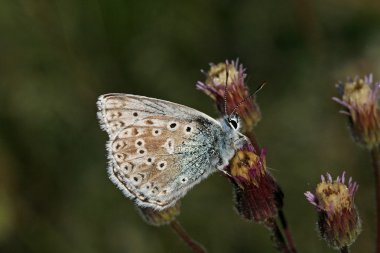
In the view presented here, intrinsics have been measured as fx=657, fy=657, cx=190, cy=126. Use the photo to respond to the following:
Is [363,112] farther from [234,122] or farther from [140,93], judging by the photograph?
[140,93]

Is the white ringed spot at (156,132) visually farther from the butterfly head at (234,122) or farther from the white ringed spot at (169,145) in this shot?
the butterfly head at (234,122)

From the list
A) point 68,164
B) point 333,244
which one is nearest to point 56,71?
point 68,164

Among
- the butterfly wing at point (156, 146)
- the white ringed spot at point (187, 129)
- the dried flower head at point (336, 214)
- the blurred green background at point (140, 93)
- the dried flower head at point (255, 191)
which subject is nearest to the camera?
the dried flower head at point (336, 214)

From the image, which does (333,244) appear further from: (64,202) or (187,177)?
(64,202)

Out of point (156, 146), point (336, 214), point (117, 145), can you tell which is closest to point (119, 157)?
point (117, 145)

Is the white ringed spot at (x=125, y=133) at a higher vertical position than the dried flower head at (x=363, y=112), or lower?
higher

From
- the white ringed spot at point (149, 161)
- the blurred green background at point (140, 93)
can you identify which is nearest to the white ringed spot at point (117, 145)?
the white ringed spot at point (149, 161)
